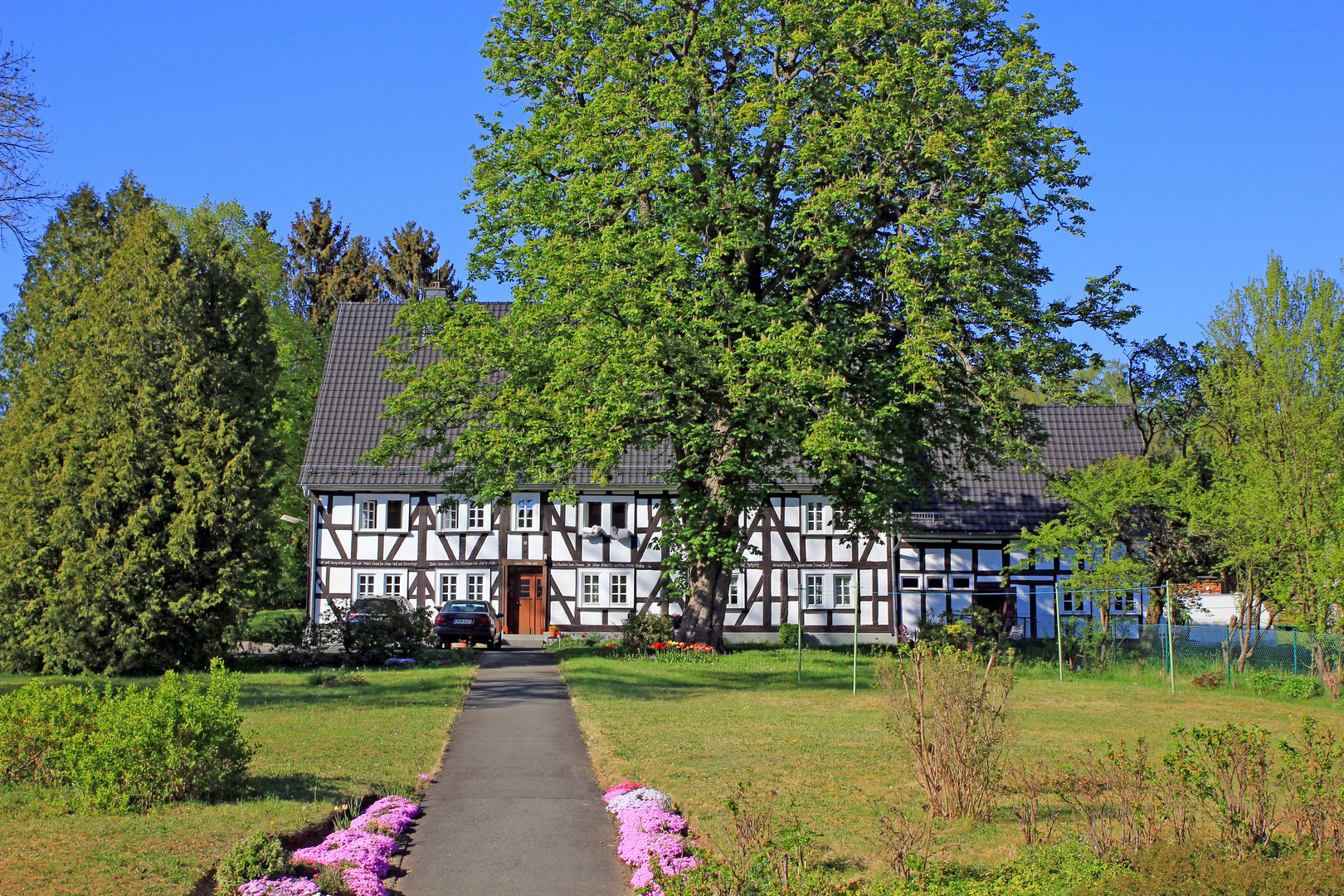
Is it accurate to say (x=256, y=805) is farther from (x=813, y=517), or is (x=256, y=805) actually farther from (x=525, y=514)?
(x=813, y=517)

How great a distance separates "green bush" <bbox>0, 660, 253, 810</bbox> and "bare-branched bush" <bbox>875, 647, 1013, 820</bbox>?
604 cm

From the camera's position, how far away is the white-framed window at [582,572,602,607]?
3559cm

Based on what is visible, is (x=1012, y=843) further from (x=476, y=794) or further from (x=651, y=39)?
(x=651, y=39)

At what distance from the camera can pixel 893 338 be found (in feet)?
77.2

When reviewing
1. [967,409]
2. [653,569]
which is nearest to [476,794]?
[967,409]

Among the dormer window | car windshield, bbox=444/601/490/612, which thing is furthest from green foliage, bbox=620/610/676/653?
the dormer window

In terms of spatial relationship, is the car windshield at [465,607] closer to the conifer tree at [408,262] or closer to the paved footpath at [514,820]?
the paved footpath at [514,820]

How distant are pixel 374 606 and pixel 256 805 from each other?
1511 cm

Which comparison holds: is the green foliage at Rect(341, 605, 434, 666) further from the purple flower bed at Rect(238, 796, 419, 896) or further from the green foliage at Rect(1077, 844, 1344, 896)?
the green foliage at Rect(1077, 844, 1344, 896)

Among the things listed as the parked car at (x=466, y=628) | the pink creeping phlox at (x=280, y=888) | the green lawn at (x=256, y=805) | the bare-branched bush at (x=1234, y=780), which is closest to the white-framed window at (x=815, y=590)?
the parked car at (x=466, y=628)

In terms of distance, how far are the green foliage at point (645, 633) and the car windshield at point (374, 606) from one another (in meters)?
5.41

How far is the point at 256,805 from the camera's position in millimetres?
9758

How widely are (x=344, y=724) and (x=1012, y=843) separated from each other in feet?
30.5

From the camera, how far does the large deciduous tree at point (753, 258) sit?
69.4 feet
